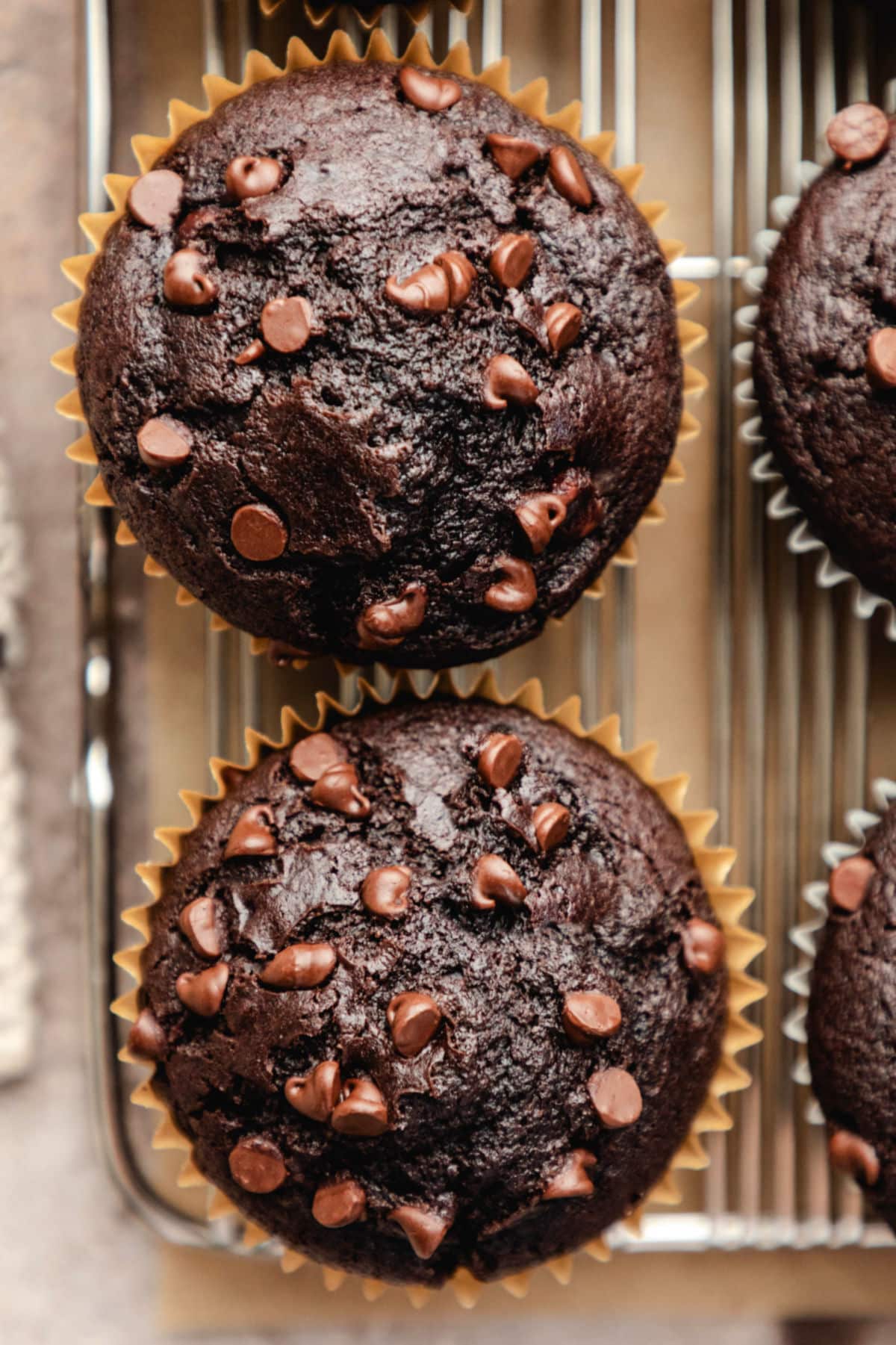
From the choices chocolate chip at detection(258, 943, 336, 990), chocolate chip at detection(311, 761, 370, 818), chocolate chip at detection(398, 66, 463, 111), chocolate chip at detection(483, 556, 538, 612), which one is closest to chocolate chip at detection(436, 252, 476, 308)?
chocolate chip at detection(398, 66, 463, 111)

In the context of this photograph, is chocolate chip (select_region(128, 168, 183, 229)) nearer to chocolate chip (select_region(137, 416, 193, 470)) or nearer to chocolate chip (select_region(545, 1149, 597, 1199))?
chocolate chip (select_region(137, 416, 193, 470))

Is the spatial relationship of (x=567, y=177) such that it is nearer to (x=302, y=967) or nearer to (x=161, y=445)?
(x=161, y=445)

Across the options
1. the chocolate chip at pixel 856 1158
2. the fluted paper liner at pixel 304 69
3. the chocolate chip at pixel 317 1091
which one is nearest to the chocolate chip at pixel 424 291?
the fluted paper liner at pixel 304 69

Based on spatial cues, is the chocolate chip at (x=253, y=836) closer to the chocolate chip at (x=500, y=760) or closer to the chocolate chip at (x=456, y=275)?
the chocolate chip at (x=500, y=760)

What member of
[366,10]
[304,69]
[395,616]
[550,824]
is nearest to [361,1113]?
[550,824]

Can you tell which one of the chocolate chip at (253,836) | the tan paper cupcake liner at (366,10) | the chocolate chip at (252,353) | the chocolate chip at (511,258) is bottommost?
the chocolate chip at (253,836)

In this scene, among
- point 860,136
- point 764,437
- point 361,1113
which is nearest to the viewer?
point 361,1113
